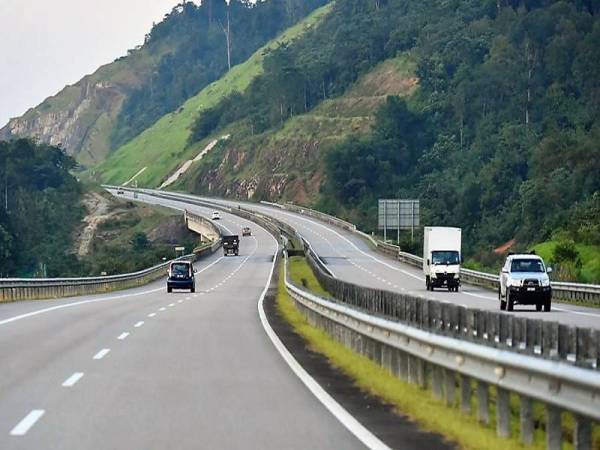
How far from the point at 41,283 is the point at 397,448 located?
42.6m

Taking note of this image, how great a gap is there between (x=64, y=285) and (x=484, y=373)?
46.9m

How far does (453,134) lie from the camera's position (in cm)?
17012

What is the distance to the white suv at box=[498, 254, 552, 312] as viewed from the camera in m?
40.0

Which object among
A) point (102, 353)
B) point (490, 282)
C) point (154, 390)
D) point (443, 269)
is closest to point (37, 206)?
point (490, 282)

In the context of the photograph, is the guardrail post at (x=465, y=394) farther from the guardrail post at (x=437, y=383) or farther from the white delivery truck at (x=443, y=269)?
the white delivery truck at (x=443, y=269)

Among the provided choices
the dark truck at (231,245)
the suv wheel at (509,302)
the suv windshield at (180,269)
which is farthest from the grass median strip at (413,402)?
the dark truck at (231,245)

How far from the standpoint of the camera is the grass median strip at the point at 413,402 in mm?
12148

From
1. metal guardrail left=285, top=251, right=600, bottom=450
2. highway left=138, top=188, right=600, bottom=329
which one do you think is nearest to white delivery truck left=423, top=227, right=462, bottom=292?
highway left=138, top=188, right=600, bottom=329

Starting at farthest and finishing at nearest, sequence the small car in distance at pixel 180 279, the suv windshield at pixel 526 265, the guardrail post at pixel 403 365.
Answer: the small car in distance at pixel 180 279, the suv windshield at pixel 526 265, the guardrail post at pixel 403 365

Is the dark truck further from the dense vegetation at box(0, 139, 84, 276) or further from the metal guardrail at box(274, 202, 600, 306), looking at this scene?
the dense vegetation at box(0, 139, 84, 276)

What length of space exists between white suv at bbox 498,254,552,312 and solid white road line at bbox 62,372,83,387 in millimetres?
23569

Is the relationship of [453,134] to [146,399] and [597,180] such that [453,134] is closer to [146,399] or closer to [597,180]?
[597,180]

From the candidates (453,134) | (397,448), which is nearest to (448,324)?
(397,448)

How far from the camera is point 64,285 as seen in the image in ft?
189
